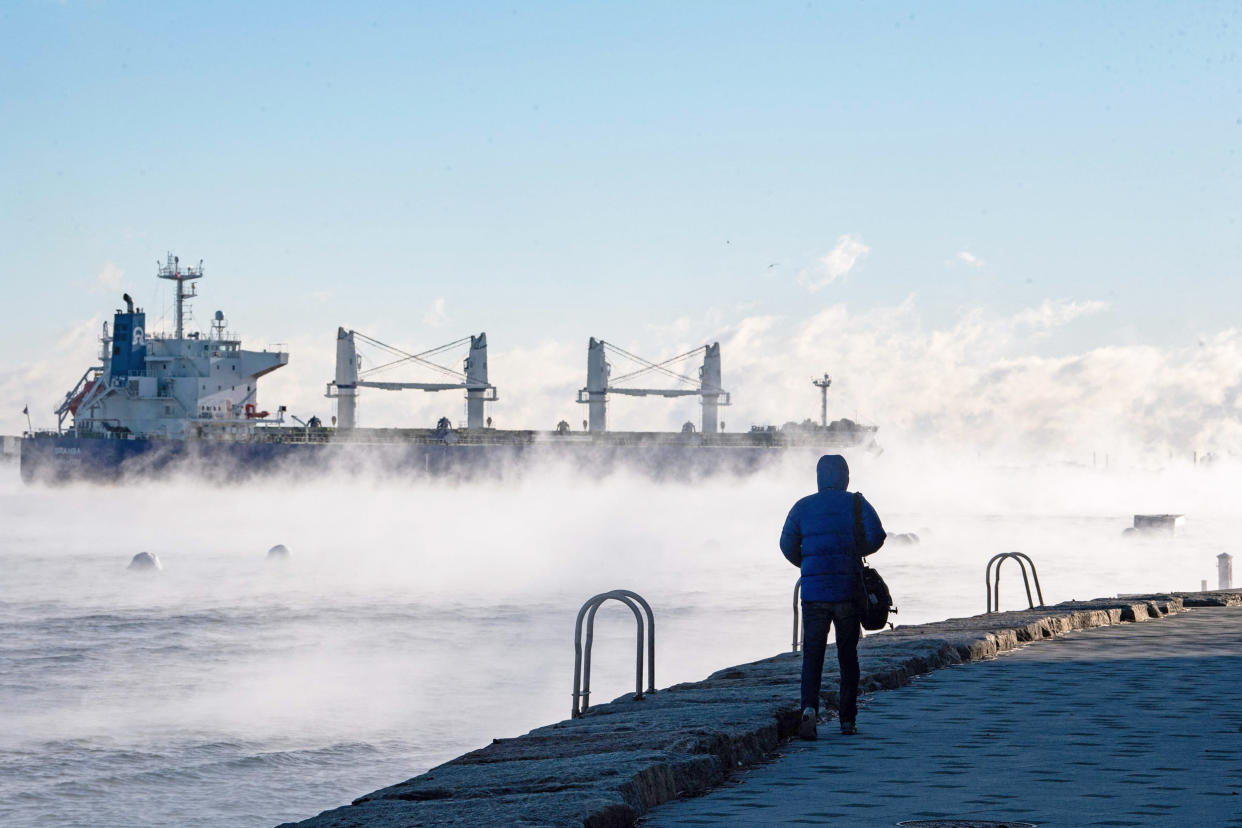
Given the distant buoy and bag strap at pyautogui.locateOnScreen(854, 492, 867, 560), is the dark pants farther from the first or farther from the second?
the distant buoy

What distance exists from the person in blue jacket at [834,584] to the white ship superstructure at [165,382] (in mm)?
58615

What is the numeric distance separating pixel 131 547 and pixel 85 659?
1000 inches

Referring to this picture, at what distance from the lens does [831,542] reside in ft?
23.5

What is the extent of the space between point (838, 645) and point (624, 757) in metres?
1.81

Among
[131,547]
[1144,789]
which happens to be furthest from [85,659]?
[131,547]

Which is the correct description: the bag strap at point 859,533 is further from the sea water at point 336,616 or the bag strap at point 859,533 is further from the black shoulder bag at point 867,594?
the sea water at point 336,616

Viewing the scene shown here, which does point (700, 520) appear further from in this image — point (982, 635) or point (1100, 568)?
point (982, 635)

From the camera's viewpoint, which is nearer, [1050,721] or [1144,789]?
[1144,789]

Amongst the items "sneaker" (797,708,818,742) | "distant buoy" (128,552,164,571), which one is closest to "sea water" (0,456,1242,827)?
"distant buoy" (128,552,164,571)

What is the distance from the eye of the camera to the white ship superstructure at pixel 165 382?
62875mm

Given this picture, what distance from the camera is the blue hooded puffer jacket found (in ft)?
23.4

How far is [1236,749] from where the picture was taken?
6434 millimetres

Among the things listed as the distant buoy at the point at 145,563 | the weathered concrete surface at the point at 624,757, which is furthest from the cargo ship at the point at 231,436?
the weathered concrete surface at the point at 624,757

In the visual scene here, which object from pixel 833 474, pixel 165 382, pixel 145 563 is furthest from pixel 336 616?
pixel 165 382
